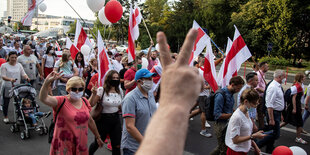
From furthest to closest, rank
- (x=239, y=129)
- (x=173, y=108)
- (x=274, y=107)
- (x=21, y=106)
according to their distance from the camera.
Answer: (x=21, y=106) → (x=274, y=107) → (x=239, y=129) → (x=173, y=108)

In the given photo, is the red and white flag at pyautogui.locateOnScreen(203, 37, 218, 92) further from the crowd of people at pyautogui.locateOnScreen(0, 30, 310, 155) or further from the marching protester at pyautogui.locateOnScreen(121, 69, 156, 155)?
the marching protester at pyautogui.locateOnScreen(121, 69, 156, 155)

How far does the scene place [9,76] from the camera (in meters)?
6.37

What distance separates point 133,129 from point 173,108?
2259 millimetres

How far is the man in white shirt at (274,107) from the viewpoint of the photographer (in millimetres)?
5141

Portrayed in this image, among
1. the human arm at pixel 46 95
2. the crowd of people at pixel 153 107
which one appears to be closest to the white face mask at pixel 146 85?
the crowd of people at pixel 153 107

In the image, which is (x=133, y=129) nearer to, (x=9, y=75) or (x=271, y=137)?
(x=271, y=137)

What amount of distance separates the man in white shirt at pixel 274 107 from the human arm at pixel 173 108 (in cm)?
479

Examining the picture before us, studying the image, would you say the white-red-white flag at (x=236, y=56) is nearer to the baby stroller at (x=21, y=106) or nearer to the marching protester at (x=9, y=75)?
the baby stroller at (x=21, y=106)

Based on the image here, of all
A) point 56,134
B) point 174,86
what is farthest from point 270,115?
point 174,86

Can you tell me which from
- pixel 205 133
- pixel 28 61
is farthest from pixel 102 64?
pixel 28 61

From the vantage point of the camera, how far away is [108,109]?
4305 mm

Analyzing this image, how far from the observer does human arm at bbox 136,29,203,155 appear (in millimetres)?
Result: 728

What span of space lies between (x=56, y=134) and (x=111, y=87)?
4.34 feet

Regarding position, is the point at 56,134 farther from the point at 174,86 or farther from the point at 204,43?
the point at 204,43
